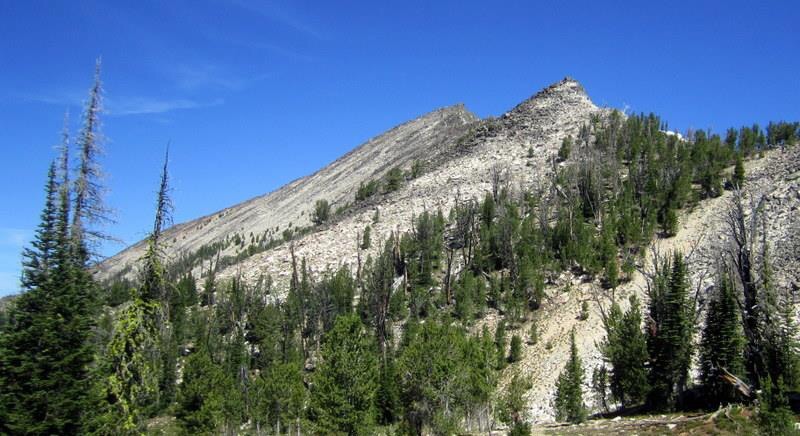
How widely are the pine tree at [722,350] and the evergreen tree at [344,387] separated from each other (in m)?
19.0

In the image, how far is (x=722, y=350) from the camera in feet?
113

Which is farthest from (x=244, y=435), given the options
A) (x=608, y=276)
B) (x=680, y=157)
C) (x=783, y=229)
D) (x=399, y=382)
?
(x=680, y=157)

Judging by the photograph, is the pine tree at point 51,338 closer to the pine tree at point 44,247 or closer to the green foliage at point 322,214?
the pine tree at point 44,247

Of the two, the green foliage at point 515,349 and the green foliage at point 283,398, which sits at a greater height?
the green foliage at point 515,349

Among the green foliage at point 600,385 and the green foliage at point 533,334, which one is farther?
the green foliage at point 533,334

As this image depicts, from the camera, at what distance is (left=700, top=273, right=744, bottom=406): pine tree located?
3369 centimetres

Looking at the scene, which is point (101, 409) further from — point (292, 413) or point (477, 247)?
point (477, 247)

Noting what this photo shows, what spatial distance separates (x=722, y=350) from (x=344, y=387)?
21.3 meters

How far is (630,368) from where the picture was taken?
38562 millimetres

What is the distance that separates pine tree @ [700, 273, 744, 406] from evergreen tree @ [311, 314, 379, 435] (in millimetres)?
18966

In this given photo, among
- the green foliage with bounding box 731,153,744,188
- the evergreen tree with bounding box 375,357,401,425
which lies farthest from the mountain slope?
the evergreen tree with bounding box 375,357,401,425

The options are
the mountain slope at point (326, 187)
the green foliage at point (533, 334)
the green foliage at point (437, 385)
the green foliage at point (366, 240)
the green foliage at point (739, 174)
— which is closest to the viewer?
the green foliage at point (437, 385)

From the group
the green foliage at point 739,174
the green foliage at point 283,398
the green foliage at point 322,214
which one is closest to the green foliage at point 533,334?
the green foliage at point 283,398

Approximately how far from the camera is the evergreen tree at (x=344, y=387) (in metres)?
31.5
